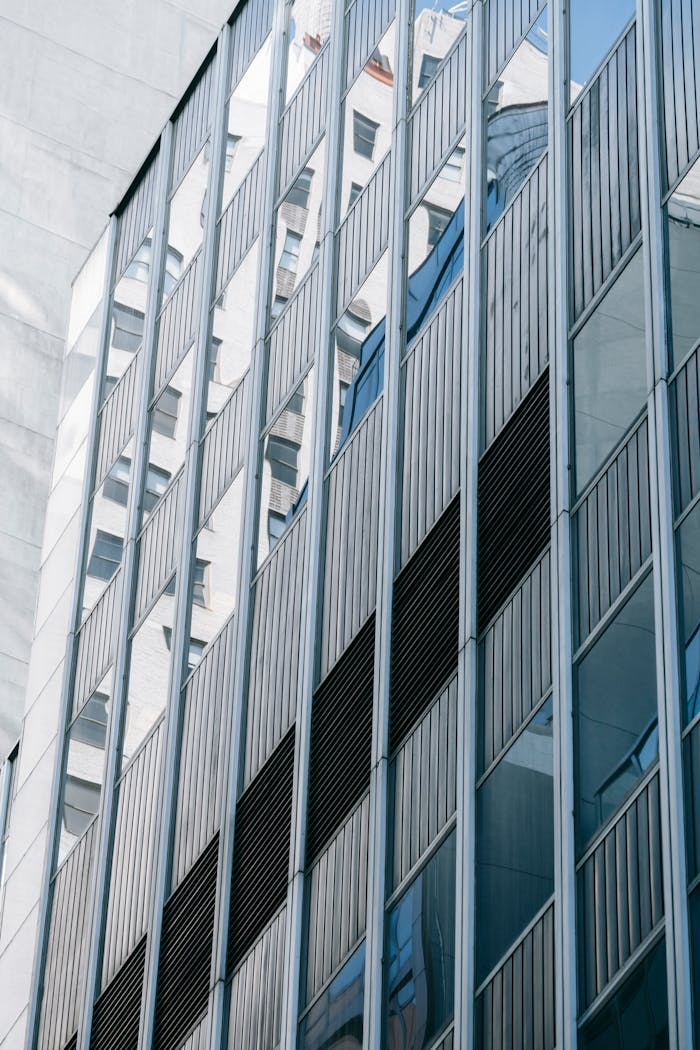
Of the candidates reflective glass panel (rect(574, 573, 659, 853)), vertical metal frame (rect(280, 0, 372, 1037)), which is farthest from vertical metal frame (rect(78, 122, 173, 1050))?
reflective glass panel (rect(574, 573, 659, 853))

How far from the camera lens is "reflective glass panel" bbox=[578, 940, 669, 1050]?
550 inches

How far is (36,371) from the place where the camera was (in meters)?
51.2

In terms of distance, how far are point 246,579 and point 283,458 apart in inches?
66.0

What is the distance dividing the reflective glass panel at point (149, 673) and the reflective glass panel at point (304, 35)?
8032 millimetres

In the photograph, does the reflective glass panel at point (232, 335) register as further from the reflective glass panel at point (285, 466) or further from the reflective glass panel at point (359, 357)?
the reflective glass panel at point (359, 357)

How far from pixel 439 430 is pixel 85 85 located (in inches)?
1458

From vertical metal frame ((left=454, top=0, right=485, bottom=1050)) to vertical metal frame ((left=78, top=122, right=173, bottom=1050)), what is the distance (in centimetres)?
931

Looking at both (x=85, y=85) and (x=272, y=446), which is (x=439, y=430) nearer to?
(x=272, y=446)

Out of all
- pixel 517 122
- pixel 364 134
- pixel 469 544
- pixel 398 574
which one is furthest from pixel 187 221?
pixel 469 544

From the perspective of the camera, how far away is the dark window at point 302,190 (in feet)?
85.3

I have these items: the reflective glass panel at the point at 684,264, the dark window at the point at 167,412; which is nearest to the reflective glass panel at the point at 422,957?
the reflective glass panel at the point at 684,264

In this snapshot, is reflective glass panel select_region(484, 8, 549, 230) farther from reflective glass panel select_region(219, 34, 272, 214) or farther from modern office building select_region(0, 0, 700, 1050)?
reflective glass panel select_region(219, 34, 272, 214)

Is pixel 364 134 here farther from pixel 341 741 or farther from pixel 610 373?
pixel 341 741

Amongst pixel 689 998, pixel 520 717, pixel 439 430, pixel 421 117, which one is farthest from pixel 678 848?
pixel 421 117
